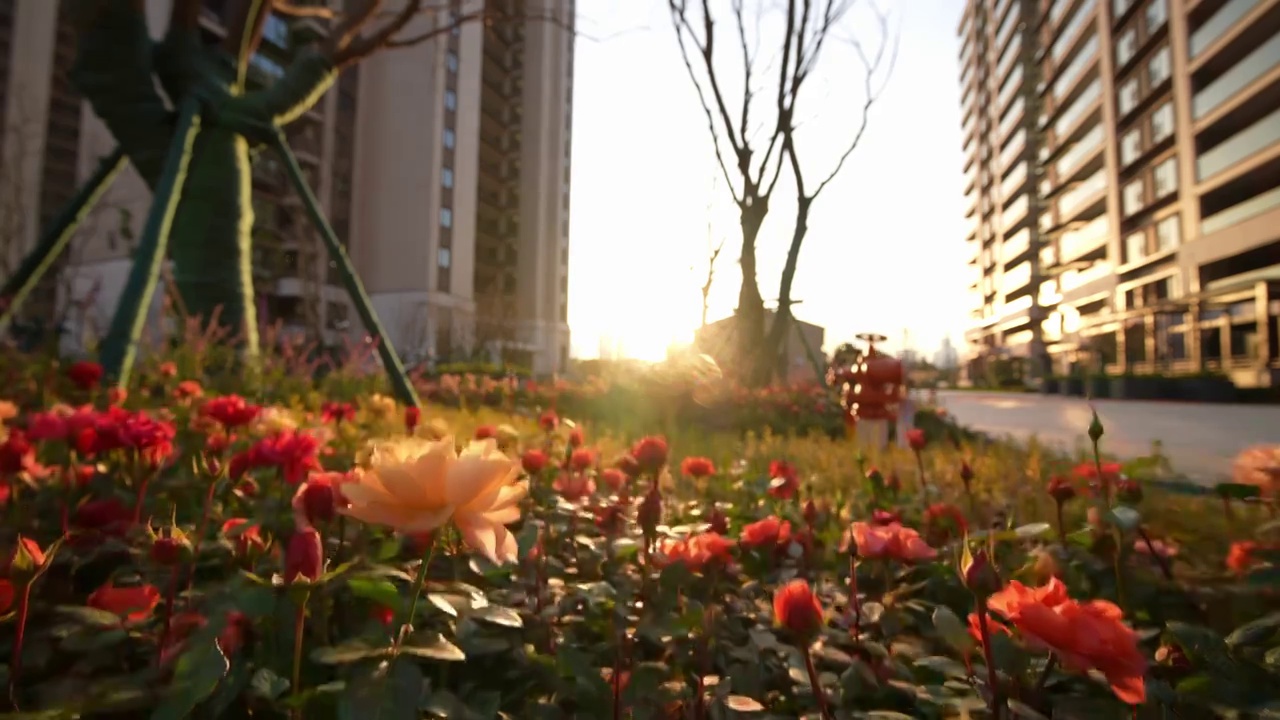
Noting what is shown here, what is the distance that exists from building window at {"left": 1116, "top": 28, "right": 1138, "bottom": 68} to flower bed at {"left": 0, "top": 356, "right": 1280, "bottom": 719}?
114ft

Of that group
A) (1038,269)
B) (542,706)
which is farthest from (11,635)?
(1038,269)

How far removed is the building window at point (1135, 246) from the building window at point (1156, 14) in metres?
8.26

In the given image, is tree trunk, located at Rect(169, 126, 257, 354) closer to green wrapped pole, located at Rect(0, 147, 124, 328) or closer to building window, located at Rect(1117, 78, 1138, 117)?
green wrapped pole, located at Rect(0, 147, 124, 328)

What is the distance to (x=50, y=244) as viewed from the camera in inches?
141

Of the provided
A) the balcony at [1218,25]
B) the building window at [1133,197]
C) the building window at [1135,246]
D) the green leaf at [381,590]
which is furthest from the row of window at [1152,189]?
the green leaf at [381,590]

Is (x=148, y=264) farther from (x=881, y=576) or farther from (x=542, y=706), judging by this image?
(x=881, y=576)

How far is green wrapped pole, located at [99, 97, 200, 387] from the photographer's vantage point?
284 centimetres

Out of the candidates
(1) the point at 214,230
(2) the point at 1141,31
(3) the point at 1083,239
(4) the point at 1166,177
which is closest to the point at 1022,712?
(1) the point at 214,230

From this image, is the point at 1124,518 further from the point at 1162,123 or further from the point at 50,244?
the point at 1162,123

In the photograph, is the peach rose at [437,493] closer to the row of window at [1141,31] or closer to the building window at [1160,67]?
the building window at [1160,67]

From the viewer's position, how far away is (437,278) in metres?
27.5

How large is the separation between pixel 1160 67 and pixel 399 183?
32305mm

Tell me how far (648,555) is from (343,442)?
154 cm

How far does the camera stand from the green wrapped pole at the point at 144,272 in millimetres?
2844
